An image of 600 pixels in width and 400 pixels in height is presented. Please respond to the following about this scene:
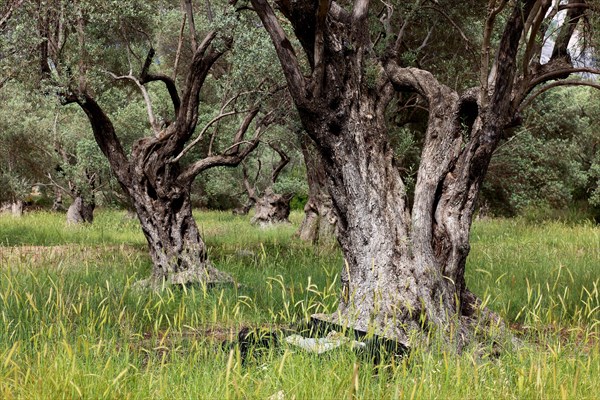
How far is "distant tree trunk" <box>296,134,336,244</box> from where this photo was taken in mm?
17578

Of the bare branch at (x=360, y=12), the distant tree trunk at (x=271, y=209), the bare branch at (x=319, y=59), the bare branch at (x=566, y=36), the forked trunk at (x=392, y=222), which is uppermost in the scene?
the bare branch at (x=566, y=36)

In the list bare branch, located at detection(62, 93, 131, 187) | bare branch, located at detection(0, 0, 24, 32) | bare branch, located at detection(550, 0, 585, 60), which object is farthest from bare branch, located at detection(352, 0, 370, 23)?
bare branch, located at detection(0, 0, 24, 32)

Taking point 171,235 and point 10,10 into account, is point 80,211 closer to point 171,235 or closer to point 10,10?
point 10,10

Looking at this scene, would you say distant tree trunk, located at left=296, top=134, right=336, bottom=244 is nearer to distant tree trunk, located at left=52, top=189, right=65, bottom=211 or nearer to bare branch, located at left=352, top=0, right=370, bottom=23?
bare branch, located at left=352, top=0, right=370, bottom=23

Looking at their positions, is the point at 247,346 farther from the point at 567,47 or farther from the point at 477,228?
the point at 477,228

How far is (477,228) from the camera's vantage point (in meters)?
21.1

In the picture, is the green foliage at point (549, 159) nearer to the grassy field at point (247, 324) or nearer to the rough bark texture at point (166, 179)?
the grassy field at point (247, 324)

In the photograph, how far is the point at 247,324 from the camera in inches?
276

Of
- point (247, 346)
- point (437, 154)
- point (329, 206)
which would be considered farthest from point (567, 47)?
point (329, 206)

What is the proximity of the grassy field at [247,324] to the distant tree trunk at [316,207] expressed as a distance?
0.96 metres

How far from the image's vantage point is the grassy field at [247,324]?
3.71 meters

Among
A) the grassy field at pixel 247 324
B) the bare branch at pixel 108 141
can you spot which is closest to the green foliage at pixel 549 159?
the grassy field at pixel 247 324

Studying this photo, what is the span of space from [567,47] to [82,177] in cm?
1992

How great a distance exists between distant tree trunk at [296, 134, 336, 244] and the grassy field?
0.96 meters
